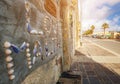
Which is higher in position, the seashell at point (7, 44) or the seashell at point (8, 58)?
the seashell at point (7, 44)

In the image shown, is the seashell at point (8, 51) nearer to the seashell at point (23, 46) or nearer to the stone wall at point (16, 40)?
the stone wall at point (16, 40)

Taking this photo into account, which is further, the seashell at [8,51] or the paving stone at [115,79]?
the paving stone at [115,79]

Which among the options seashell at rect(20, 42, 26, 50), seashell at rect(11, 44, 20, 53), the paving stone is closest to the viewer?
seashell at rect(11, 44, 20, 53)

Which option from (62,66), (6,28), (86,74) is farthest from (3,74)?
(86,74)

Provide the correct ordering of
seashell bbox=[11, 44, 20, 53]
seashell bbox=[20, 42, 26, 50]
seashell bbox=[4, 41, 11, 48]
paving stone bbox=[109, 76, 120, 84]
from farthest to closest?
1. paving stone bbox=[109, 76, 120, 84]
2. seashell bbox=[20, 42, 26, 50]
3. seashell bbox=[11, 44, 20, 53]
4. seashell bbox=[4, 41, 11, 48]

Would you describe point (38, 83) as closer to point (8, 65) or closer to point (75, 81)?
point (8, 65)

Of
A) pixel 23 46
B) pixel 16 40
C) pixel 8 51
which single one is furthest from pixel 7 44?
pixel 23 46

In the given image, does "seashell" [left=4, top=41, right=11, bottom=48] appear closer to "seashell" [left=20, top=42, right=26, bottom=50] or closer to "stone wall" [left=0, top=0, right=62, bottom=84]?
"stone wall" [left=0, top=0, right=62, bottom=84]

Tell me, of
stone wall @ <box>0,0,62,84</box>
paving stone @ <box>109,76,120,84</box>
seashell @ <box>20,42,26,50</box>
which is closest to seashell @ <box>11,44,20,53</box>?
stone wall @ <box>0,0,62,84</box>

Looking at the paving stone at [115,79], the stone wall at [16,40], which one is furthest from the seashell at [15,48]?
the paving stone at [115,79]

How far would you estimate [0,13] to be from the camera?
3.83 ft

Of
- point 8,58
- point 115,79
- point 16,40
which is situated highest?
point 16,40

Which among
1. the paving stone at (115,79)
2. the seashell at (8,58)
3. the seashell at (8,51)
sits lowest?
the paving stone at (115,79)

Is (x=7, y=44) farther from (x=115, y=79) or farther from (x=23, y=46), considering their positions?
(x=115, y=79)
